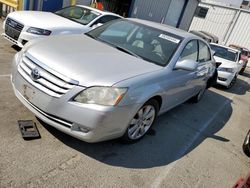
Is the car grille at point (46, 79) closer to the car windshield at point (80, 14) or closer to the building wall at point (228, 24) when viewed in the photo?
the car windshield at point (80, 14)

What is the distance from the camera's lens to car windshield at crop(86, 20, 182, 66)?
14.2ft

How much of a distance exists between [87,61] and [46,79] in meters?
0.60

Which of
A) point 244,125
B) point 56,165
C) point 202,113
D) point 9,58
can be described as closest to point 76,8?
point 9,58

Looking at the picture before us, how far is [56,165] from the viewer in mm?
3201

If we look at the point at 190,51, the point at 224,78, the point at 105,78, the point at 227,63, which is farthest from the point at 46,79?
the point at 227,63

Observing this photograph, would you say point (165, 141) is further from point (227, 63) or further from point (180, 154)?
point (227, 63)

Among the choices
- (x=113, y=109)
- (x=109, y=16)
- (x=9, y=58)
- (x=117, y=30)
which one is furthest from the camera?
(x=109, y=16)

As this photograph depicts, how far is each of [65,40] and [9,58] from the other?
2.95m

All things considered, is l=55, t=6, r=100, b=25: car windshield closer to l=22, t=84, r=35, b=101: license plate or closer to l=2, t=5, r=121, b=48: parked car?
l=2, t=5, r=121, b=48: parked car

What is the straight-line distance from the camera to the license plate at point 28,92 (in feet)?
Result: 11.1

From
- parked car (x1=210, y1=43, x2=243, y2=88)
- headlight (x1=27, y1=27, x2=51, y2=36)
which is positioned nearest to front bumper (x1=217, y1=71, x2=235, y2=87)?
parked car (x1=210, y1=43, x2=243, y2=88)

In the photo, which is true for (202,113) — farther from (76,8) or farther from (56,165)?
(76,8)

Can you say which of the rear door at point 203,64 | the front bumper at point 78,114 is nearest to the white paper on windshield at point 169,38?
the rear door at point 203,64

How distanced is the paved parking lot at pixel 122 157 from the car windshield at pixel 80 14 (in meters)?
3.10
